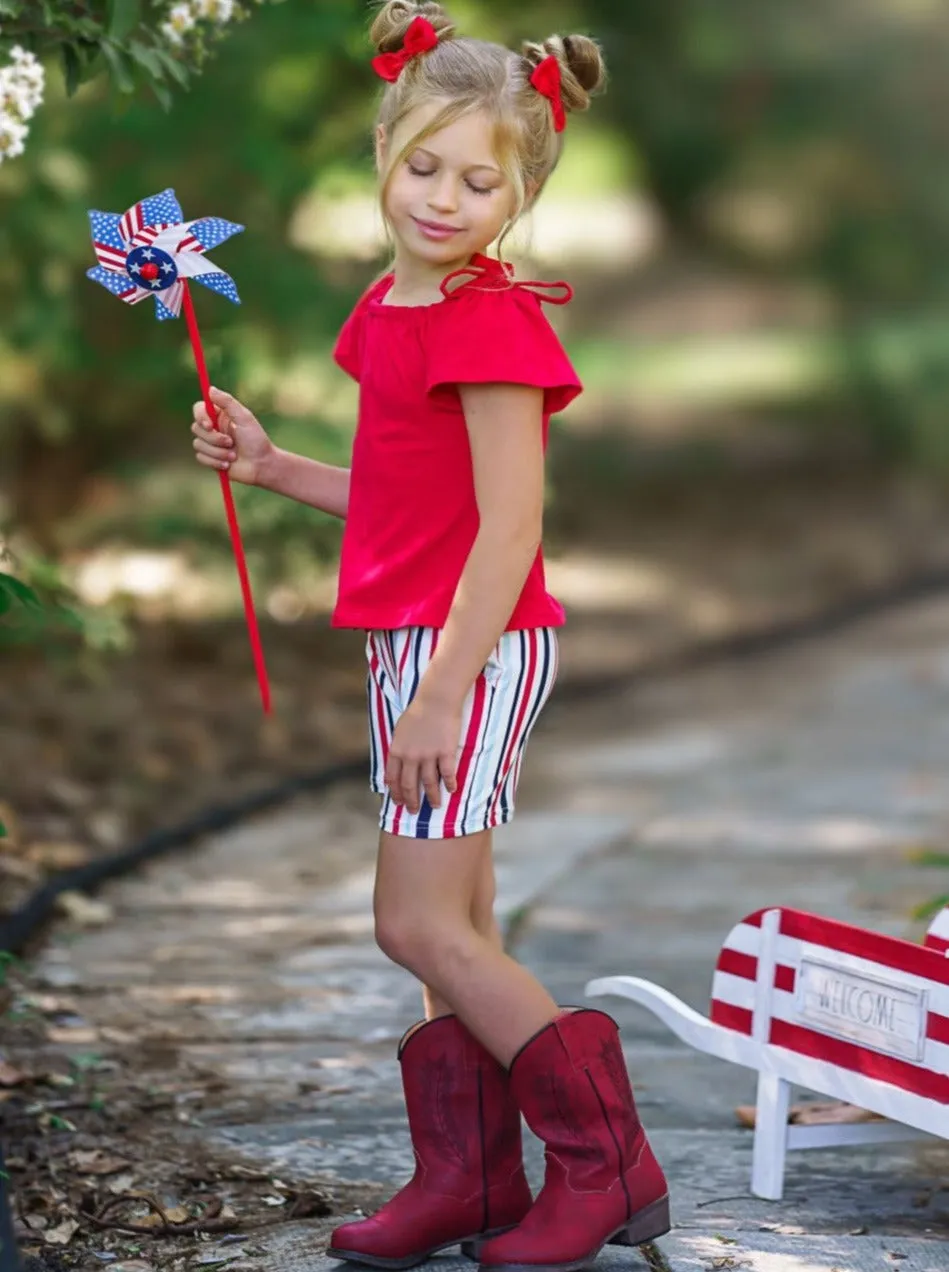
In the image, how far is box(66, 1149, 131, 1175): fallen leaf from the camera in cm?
295

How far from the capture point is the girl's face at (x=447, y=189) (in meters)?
2.39

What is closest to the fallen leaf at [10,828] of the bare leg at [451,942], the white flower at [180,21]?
the white flower at [180,21]

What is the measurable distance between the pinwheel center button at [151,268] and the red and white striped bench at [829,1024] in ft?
4.00

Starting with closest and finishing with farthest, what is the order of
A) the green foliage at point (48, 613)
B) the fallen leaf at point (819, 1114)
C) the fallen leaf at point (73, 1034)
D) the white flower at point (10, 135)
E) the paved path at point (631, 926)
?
the white flower at point (10, 135) → the paved path at point (631, 926) → the green foliage at point (48, 613) → the fallen leaf at point (819, 1114) → the fallen leaf at point (73, 1034)

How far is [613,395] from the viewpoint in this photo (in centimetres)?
1505

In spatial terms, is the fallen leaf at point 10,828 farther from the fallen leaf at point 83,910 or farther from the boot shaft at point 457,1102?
the boot shaft at point 457,1102

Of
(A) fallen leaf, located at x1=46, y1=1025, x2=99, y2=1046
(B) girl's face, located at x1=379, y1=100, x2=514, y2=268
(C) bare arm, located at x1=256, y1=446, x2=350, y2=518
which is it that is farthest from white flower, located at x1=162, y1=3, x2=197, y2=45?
(A) fallen leaf, located at x1=46, y1=1025, x2=99, y2=1046

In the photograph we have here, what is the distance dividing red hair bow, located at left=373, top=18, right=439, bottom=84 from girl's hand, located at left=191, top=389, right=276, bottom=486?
48 cm

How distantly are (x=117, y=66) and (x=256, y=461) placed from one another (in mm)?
607

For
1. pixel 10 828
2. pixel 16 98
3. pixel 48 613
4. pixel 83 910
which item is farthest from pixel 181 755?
pixel 16 98

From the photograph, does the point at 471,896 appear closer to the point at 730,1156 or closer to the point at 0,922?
the point at 730,1156

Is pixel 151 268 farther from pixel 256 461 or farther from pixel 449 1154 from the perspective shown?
pixel 449 1154

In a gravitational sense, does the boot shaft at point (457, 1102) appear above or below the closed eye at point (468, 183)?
below

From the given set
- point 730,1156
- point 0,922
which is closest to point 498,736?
point 730,1156
